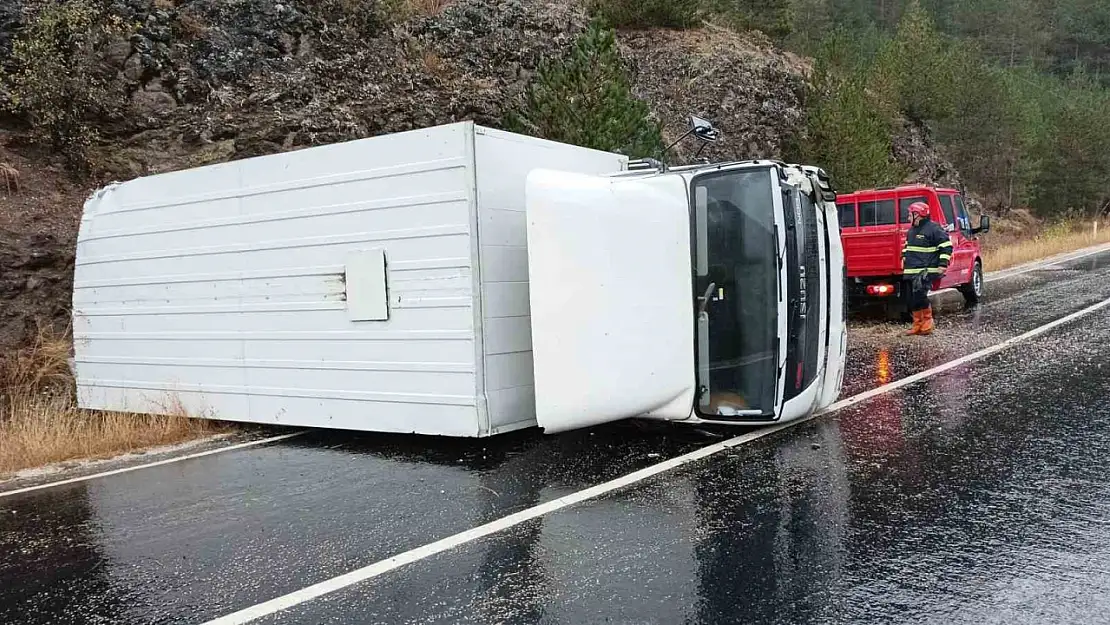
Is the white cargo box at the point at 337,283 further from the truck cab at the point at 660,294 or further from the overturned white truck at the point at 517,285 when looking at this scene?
the truck cab at the point at 660,294

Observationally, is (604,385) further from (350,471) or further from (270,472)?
(270,472)

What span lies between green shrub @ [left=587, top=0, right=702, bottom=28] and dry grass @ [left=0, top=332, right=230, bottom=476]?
1880 centimetres

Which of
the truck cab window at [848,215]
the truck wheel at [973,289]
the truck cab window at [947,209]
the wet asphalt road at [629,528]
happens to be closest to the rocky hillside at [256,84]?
the wet asphalt road at [629,528]

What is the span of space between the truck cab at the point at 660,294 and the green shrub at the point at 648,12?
769 inches

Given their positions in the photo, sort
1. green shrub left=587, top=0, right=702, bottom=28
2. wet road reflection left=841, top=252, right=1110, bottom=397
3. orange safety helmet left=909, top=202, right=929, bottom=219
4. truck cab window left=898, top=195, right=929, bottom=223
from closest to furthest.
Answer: wet road reflection left=841, top=252, right=1110, bottom=397 < orange safety helmet left=909, top=202, right=929, bottom=219 < truck cab window left=898, top=195, right=929, bottom=223 < green shrub left=587, top=0, right=702, bottom=28

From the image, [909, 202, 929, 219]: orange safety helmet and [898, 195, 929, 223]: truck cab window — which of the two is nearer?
[909, 202, 929, 219]: orange safety helmet

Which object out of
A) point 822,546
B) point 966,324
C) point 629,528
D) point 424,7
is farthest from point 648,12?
point 822,546

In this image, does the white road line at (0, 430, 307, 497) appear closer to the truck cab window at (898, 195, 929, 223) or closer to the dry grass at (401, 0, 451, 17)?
the truck cab window at (898, 195, 929, 223)

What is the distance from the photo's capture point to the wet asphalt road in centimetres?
328

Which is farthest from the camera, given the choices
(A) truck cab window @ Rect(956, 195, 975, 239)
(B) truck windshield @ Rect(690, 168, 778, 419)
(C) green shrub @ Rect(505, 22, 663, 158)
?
(A) truck cab window @ Rect(956, 195, 975, 239)

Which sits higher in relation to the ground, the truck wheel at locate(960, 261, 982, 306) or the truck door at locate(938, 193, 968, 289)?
the truck door at locate(938, 193, 968, 289)

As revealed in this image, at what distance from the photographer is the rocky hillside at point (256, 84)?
34.3ft

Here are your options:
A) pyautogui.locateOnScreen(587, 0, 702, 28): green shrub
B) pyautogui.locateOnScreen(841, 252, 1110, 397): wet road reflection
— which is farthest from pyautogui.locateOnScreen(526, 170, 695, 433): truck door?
pyautogui.locateOnScreen(587, 0, 702, 28): green shrub

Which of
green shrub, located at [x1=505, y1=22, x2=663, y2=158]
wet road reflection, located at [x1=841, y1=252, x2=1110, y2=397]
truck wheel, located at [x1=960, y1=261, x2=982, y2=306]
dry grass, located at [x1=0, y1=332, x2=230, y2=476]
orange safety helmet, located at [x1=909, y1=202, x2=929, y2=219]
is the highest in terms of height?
green shrub, located at [x1=505, y1=22, x2=663, y2=158]
